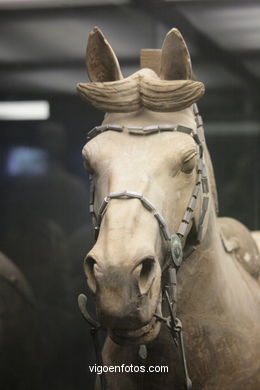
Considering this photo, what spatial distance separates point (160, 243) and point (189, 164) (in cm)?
18

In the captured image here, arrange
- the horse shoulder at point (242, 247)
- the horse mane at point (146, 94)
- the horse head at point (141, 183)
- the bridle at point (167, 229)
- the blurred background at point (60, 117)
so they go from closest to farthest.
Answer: the horse head at point (141, 183) → the bridle at point (167, 229) → the horse mane at point (146, 94) → the horse shoulder at point (242, 247) → the blurred background at point (60, 117)

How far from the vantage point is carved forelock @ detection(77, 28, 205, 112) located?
1.38 metres

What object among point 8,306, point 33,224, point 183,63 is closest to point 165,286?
A: point 183,63

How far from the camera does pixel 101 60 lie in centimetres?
149

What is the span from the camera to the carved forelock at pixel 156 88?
1.38 metres

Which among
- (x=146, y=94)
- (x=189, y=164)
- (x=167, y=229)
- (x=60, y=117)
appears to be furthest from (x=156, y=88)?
(x=60, y=117)

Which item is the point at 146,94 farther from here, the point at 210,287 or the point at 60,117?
the point at 60,117

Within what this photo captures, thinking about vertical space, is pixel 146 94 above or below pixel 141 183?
above

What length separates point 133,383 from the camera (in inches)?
57.7

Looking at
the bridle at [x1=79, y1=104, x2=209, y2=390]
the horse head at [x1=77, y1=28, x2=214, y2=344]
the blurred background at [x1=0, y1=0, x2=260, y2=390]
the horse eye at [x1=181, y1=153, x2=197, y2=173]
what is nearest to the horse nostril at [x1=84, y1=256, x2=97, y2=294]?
the horse head at [x1=77, y1=28, x2=214, y2=344]

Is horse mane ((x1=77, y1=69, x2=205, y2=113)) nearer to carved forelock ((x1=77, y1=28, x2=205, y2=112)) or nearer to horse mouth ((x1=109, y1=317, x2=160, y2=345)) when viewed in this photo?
carved forelock ((x1=77, y1=28, x2=205, y2=112))

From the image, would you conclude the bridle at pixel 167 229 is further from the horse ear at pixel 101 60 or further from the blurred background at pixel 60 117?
the blurred background at pixel 60 117

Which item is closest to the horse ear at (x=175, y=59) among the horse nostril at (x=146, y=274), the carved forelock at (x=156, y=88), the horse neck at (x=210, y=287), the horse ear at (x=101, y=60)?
the carved forelock at (x=156, y=88)

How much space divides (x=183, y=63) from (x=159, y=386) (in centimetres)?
68
